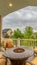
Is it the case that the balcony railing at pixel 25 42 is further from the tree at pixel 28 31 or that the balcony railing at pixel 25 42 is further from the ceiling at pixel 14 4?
the ceiling at pixel 14 4

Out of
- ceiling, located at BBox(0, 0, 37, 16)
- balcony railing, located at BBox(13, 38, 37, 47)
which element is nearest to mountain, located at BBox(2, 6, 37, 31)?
balcony railing, located at BBox(13, 38, 37, 47)

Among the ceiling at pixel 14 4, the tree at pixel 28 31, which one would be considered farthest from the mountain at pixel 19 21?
the ceiling at pixel 14 4

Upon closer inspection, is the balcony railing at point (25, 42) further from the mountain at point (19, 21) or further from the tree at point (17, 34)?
the mountain at point (19, 21)

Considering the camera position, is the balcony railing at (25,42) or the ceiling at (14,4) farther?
the balcony railing at (25,42)

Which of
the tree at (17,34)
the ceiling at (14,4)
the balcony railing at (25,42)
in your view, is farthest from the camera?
the tree at (17,34)

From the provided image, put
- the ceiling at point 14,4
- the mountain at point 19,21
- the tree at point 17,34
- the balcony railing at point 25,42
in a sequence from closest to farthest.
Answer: the ceiling at point 14,4, the balcony railing at point 25,42, the tree at point 17,34, the mountain at point 19,21

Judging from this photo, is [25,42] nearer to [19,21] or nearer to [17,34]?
[17,34]

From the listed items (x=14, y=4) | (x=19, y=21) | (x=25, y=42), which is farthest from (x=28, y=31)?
(x=14, y=4)

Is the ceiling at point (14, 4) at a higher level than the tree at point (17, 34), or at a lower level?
higher

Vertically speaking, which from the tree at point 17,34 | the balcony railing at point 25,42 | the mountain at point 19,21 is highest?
the mountain at point 19,21

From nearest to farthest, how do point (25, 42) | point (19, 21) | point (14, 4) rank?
point (14, 4), point (25, 42), point (19, 21)

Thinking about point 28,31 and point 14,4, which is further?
point 28,31

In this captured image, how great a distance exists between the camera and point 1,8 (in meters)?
7.04

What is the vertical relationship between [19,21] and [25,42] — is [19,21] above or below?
above
